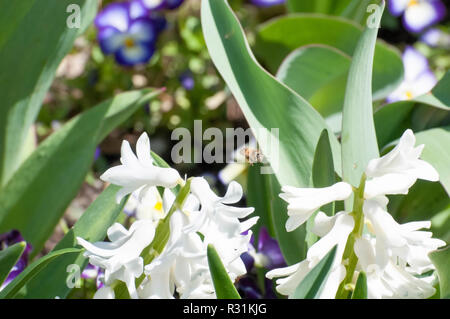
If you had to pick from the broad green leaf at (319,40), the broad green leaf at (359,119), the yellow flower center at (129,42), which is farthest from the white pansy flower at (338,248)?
the yellow flower center at (129,42)

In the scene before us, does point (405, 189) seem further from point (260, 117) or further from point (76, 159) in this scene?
point (76, 159)

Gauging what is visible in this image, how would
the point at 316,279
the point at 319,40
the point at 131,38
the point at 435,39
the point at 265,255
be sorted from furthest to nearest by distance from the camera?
the point at 435,39, the point at 131,38, the point at 319,40, the point at 265,255, the point at 316,279

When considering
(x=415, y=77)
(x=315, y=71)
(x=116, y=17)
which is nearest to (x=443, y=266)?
(x=315, y=71)

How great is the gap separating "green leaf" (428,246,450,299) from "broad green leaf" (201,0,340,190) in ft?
0.73

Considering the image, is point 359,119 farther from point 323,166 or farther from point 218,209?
point 218,209

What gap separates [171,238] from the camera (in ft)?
2.33

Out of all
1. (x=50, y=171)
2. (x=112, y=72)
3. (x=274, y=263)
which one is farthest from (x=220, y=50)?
(x=112, y=72)

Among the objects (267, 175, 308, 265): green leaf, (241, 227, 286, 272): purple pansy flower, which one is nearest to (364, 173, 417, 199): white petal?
(267, 175, 308, 265): green leaf

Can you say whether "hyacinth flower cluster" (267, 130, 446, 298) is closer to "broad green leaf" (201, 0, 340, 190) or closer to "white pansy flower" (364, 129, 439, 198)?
"white pansy flower" (364, 129, 439, 198)

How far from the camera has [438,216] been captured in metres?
1.23

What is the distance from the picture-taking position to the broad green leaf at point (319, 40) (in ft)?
4.93

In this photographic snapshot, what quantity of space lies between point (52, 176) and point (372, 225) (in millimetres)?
783

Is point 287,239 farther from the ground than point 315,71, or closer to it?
closer to it

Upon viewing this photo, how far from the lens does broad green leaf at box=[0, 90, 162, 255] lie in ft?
4.36
